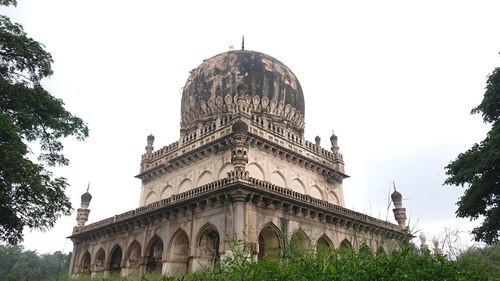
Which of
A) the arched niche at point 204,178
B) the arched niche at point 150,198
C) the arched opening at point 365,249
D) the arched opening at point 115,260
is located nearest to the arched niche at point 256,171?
the arched niche at point 204,178

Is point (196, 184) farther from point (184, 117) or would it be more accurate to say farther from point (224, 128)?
point (184, 117)

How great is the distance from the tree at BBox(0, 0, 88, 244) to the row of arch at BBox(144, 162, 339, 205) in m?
8.75

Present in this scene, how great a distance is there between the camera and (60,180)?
34.0 feet

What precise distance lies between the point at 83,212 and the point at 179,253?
397 inches

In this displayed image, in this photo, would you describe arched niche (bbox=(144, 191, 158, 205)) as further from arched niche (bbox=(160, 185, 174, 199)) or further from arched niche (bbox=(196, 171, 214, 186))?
arched niche (bbox=(196, 171, 214, 186))

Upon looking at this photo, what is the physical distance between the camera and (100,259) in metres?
21.8

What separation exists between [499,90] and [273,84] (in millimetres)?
13516

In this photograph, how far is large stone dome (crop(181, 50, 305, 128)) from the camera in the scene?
23.0m

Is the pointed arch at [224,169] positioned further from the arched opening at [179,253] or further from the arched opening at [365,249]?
the arched opening at [365,249]

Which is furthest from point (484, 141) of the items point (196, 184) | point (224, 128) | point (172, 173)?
point (172, 173)

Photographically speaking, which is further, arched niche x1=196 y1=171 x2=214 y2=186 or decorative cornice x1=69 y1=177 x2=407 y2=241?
arched niche x1=196 y1=171 x2=214 y2=186

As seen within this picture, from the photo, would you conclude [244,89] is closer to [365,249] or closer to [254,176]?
[254,176]

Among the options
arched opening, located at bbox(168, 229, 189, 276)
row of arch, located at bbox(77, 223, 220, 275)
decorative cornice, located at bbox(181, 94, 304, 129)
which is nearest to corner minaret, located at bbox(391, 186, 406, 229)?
decorative cornice, located at bbox(181, 94, 304, 129)

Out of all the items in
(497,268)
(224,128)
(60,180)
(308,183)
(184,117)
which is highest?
(184,117)
